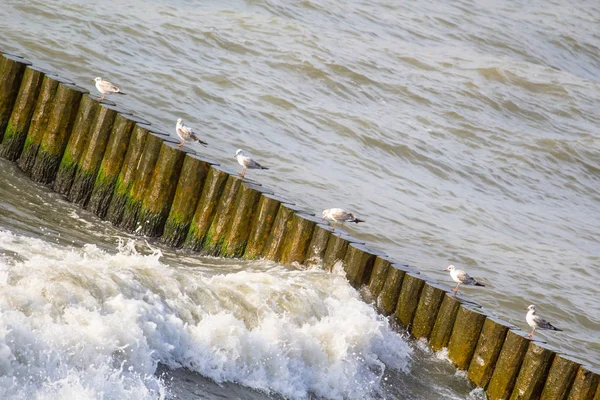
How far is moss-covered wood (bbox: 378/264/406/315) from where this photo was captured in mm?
9031

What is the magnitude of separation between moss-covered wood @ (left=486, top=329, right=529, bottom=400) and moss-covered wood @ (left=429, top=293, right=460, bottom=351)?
55cm

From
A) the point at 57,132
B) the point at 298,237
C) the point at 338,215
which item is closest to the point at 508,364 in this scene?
the point at 298,237

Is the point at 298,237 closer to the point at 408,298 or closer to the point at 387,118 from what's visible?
the point at 408,298

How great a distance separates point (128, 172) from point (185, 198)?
0.71m

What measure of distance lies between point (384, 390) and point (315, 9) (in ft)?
59.3

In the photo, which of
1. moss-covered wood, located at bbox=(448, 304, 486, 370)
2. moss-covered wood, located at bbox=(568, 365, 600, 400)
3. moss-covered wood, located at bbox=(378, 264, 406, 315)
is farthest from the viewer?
moss-covered wood, located at bbox=(378, 264, 406, 315)

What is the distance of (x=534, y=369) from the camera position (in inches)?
330

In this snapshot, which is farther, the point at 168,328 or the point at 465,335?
the point at 465,335

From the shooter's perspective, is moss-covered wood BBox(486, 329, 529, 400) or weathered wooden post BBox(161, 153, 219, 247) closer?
moss-covered wood BBox(486, 329, 529, 400)

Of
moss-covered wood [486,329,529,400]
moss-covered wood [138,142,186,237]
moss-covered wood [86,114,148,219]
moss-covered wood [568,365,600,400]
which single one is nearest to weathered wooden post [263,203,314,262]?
moss-covered wood [138,142,186,237]

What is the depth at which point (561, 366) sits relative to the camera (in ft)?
27.2

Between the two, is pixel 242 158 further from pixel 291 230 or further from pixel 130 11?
pixel 130 11

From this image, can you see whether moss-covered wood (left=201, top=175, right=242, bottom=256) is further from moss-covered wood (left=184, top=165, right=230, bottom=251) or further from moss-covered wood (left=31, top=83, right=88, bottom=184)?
moss-covered wood (left=31, top=83, right=88, bottom=184)

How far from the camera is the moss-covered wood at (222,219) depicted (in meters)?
9.62
